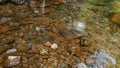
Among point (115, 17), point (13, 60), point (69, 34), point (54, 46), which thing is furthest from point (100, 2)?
point (13, 60)

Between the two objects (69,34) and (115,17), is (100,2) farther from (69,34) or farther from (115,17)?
(69,34)

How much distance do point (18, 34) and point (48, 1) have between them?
207 centimetres

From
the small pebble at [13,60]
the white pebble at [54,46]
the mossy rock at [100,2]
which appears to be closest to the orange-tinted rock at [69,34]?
the white pebble at [54,46]

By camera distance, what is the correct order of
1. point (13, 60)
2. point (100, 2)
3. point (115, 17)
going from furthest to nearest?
point (100, 2) → point (115, 17) → point (13, 60)

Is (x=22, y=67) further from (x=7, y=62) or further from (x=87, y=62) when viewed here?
(x=87, y=62)

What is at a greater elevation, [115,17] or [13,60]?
[115,17]

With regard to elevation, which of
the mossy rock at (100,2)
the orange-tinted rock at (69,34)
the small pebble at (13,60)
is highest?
the mossy rock at (100,2)

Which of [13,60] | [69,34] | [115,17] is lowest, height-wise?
[13,60]

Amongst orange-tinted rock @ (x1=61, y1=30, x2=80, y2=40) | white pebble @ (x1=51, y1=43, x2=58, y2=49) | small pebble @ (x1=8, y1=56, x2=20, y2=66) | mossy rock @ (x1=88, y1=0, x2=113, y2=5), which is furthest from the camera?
mossy rock @ (x1=88, y1=0, x2=113, y2=5)

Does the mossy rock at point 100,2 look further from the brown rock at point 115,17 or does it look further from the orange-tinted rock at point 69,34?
the orange-tinted rock at point 69,34

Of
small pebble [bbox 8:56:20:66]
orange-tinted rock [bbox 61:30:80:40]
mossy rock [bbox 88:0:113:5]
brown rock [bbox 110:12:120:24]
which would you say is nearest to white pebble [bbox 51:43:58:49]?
orange-tinted rock [bbox 61:30:80:40]

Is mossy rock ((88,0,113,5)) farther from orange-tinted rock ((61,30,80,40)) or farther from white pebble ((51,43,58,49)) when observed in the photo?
white pebble ((51,43,58,49))

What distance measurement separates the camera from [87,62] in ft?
11.5

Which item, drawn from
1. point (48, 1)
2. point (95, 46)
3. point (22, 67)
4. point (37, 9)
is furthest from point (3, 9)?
point (95, 46)
